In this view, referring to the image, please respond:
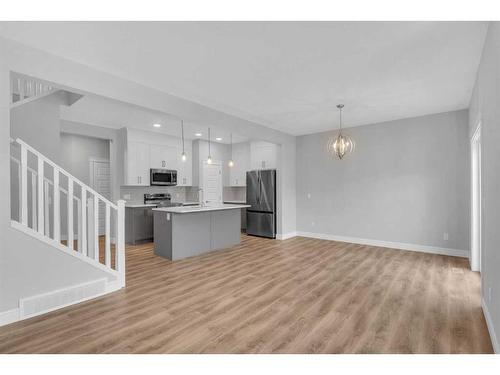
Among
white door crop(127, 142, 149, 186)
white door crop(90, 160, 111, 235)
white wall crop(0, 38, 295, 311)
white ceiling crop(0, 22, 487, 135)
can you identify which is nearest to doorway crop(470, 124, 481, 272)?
white ceiling crop(0, 22, 487, 135)

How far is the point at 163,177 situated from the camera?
6.81 meters

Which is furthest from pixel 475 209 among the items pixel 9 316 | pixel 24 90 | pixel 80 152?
pixel 80 152

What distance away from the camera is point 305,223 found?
684 cm

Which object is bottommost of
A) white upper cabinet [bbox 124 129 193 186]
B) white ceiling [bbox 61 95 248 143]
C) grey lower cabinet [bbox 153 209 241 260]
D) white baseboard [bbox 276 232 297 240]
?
white baseboard [bbox 276 232 297 240]

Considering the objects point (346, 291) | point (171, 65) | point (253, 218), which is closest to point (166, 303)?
point (346, 291)

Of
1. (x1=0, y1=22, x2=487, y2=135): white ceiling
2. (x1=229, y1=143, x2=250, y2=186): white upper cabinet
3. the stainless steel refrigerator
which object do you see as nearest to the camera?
(x1=0, y1=22, x2=487, y2=135): white ceiling

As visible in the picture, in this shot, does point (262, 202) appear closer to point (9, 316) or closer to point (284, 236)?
point (284, 236)

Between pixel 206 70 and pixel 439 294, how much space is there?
3.82m

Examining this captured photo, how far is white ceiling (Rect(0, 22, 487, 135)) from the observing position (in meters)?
2.35

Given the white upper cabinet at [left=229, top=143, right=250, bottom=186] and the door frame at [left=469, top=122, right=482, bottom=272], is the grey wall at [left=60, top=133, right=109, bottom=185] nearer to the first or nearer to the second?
the white upper cabinet at [left=229, top=143, right=250, bottom=186]

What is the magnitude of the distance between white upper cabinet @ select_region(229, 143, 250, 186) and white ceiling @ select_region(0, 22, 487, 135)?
12.2 feet

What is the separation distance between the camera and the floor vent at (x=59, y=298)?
8.37 ft

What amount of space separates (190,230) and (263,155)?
312 centimetres

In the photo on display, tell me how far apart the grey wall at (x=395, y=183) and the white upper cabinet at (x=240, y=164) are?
186 centimetres
